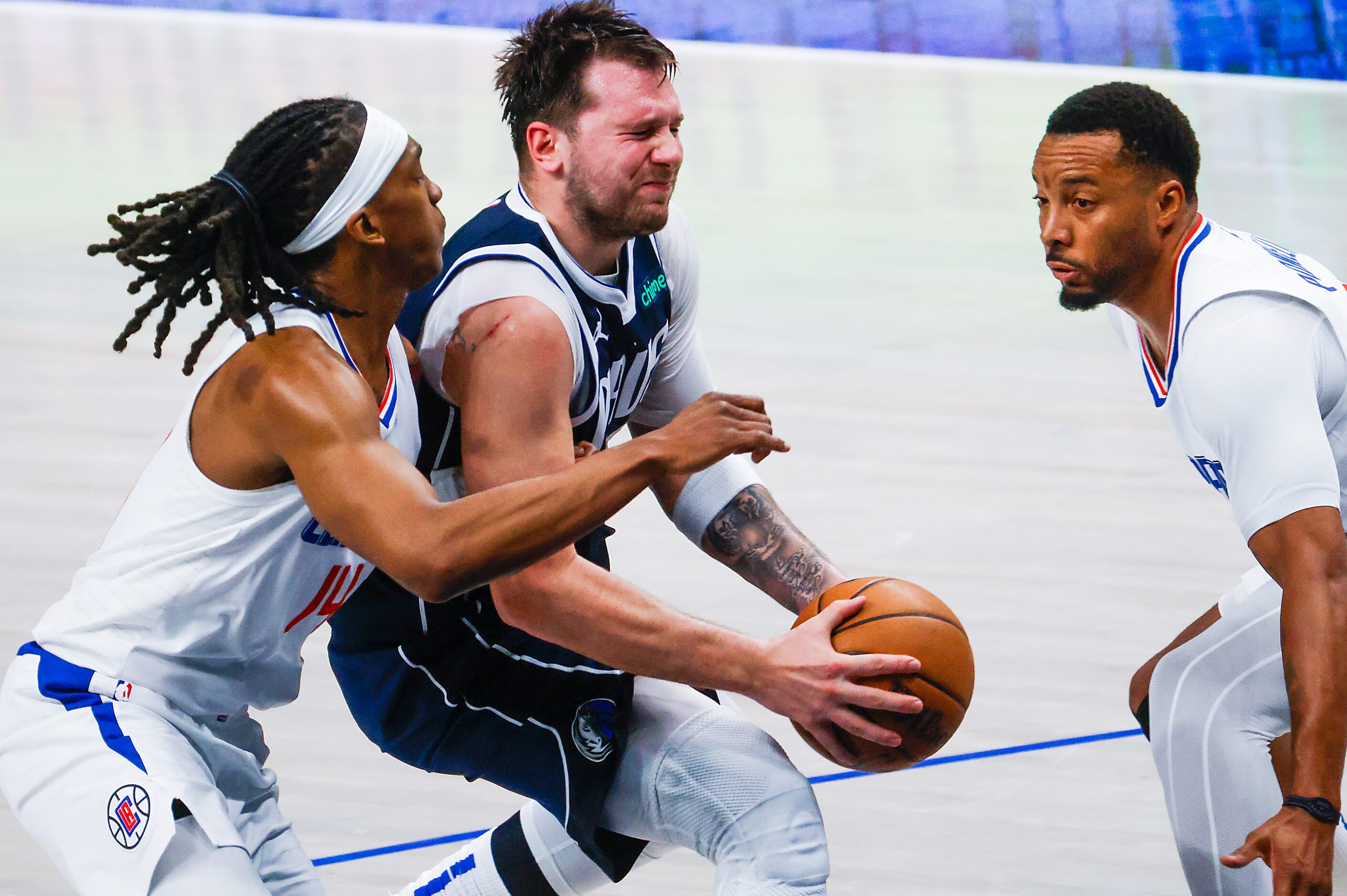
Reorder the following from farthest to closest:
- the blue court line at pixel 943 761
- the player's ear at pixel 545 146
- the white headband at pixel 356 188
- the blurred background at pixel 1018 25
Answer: the blurred background at pixel 1018 25 < the blue court line at pixel 943 761 < the player's ear at pixel 545 146 < the white headband at pixel 356 188

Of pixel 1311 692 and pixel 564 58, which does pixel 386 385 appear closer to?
pixel 564 58

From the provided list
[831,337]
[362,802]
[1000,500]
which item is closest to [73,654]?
[362,802]

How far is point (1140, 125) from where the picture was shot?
9.96 ft

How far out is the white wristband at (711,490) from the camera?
3.36m

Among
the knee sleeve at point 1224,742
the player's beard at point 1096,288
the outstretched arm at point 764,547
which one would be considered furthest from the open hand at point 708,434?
the knee sleeve at point 1224,742

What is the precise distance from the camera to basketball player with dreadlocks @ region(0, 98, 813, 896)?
238 centimetres

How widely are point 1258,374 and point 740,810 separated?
1107mm

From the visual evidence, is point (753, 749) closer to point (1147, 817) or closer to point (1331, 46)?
point (1147, 817)

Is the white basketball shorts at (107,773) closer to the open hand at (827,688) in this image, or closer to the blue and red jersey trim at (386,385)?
the blue and red jersey trim at (386,385)

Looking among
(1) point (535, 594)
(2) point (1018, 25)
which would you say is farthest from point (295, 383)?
(2) point (1018, 25)

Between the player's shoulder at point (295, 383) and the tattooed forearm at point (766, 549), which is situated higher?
the player's shoulder at point (295, 383)

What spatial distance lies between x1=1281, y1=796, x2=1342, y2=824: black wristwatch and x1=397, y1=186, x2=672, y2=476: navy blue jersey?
4.36 ft

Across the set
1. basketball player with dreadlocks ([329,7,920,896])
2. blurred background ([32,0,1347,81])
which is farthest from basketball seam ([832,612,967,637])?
blurred background ([32,0,1347,81])

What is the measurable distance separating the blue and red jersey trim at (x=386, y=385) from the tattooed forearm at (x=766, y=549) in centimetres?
89
